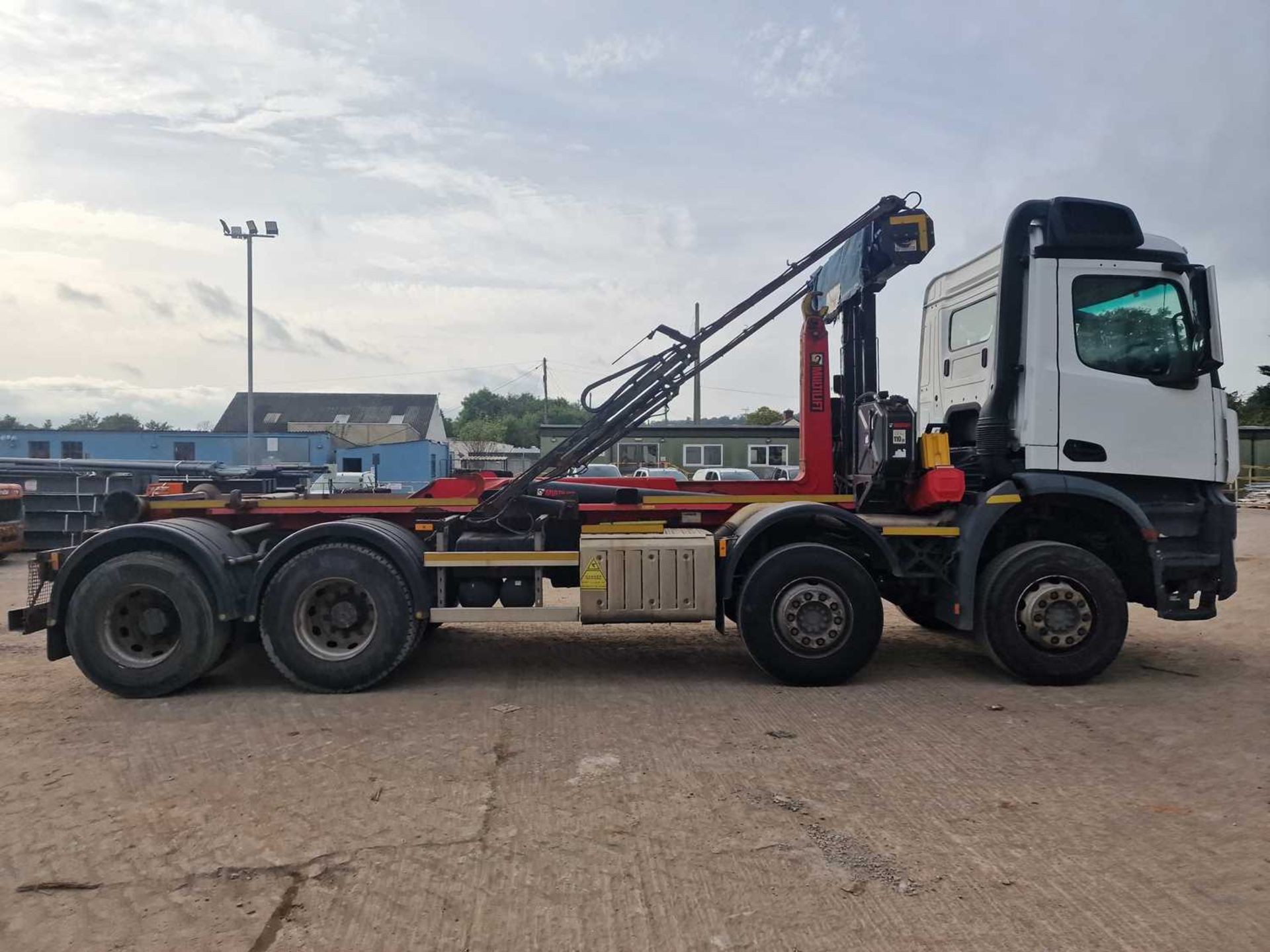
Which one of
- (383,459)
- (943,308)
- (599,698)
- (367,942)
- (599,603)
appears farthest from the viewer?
(383,459)

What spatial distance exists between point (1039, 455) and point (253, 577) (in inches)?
233

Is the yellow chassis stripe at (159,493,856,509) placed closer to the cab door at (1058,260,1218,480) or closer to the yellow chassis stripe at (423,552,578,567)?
the yellow chassis stripe at (423,552,578,567)

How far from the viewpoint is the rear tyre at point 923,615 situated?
323 inches

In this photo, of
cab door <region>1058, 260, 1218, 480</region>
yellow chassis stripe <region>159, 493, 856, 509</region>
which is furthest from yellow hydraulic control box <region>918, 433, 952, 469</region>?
cab door <region>1058, 260, 1218, 480</region>

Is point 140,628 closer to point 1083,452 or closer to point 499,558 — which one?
point 499,558

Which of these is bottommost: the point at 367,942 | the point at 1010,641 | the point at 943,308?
the point at 367,942

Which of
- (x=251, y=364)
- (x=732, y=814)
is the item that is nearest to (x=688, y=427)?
(x=251, y=364)

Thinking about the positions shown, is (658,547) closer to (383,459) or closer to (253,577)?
(253,577)

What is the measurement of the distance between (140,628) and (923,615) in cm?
672

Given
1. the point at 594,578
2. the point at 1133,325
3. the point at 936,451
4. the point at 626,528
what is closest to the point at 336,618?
the point at 594,578

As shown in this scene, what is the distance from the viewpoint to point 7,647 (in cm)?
827

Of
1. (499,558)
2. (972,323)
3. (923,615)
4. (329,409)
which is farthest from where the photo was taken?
(329,409)

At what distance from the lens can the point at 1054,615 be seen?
6.47 metres

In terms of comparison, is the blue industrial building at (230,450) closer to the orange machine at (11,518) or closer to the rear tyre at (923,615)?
the orange machine at (11,518)
